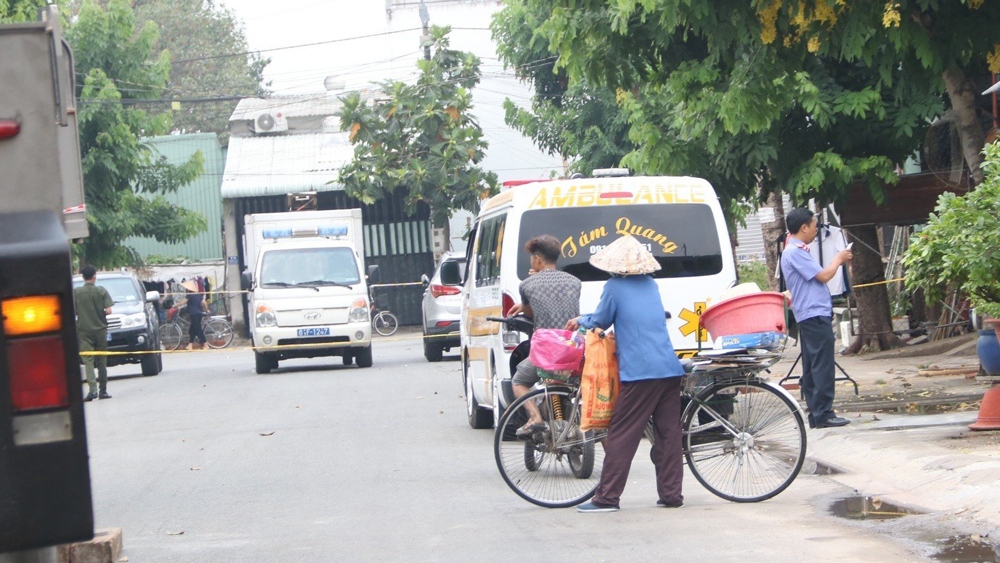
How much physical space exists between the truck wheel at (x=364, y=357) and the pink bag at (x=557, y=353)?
44.8 ft

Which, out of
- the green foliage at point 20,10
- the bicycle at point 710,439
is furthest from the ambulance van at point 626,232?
the green foliage at point 20,10

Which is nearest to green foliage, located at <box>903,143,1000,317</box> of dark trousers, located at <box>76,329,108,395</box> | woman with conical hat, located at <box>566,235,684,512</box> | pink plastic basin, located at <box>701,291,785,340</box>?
pink plastic basin, located at <box>701,291,785,340</box>

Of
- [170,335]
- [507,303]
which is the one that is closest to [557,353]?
[507,303]

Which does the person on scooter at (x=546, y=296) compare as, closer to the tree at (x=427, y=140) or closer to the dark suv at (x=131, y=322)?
the dark suv at (x=131, y=322)

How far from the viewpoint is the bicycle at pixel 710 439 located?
8008 mm

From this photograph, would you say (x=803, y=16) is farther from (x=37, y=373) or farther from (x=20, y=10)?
(x=20, y=10)

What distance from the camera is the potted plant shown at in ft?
29.9

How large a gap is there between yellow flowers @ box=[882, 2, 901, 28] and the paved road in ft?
12.0

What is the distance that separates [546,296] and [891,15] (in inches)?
140

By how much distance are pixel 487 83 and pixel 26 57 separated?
40052 millimetres

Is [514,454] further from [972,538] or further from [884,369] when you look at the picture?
[884,369]

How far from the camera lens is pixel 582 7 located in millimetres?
11844

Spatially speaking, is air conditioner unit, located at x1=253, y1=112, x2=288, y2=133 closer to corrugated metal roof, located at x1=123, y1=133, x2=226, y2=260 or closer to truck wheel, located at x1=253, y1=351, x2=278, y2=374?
corrugated metal roof, located at x1=123, y1=133, x2=226, y2=260

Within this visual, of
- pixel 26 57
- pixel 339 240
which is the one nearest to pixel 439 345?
pixel 339 240
